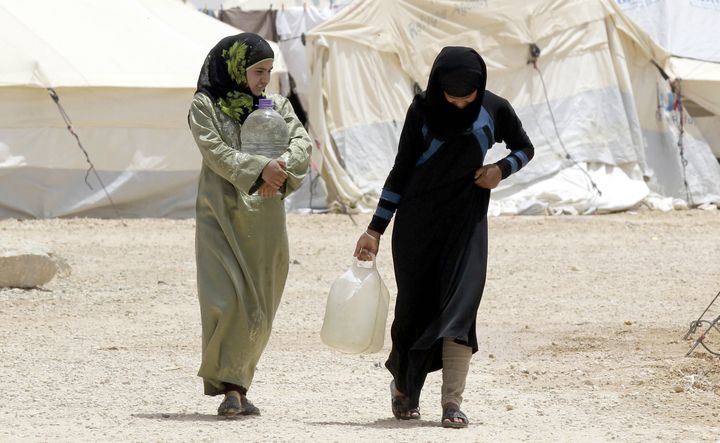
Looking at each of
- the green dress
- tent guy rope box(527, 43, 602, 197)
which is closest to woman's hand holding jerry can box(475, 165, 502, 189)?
the green dress

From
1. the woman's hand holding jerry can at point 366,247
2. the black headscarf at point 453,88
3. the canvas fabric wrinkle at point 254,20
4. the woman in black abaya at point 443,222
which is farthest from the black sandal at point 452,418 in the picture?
the canvas fabric wrinkle at point 254,20

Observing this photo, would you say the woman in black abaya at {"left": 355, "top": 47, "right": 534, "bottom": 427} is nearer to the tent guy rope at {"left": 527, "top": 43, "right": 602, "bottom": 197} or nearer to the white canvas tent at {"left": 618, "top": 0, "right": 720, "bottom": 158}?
the tent guy rope at {"left": 527, "top": 43, "right": 602, "bottom": 197}

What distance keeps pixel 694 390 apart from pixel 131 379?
2.29 metres

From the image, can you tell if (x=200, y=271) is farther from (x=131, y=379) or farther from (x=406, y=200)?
(x=131, y=379)

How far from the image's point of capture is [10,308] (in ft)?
26.3

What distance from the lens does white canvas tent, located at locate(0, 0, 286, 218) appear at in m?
12.9

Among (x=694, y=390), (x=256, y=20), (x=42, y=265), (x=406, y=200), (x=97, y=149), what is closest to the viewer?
(x=406, y=200)

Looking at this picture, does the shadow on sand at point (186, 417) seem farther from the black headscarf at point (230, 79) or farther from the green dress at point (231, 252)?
the black headscarf at point (230, 79)

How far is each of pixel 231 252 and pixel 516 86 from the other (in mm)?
10071

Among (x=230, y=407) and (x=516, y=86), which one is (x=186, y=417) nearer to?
(x=230, y=407)

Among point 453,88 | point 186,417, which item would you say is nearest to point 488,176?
point 453,88

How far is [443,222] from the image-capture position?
4.65m

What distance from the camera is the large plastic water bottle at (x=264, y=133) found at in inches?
188

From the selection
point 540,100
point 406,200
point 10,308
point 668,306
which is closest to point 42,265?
point 10,308
